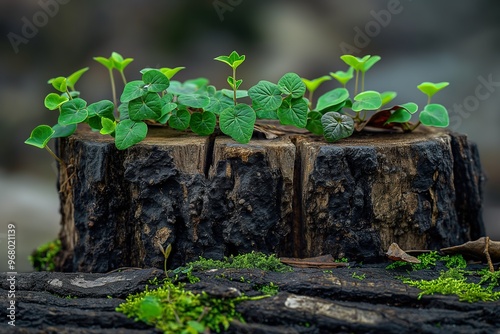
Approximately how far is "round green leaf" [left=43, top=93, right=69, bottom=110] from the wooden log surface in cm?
72

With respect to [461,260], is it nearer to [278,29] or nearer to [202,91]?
[202,91]

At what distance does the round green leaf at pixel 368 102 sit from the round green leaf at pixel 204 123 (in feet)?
2.00

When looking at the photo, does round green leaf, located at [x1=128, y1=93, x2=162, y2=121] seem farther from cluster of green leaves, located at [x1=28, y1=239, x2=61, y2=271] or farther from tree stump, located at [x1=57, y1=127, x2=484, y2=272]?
cluster of green leaves, located at [x1=28, y1=239, x2=61, y2=271]

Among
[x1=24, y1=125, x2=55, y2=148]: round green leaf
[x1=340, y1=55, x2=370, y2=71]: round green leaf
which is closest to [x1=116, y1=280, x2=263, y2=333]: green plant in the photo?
[x1=24, y1=125, x2=55, y2=148]: round green leaf

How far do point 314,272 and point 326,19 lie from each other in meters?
4.53

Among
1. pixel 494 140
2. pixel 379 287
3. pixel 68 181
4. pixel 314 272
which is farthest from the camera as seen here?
pixel 494 140

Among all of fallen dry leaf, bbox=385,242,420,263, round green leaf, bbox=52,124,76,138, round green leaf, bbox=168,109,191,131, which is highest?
round green leaf, bbox=168,109,191,131

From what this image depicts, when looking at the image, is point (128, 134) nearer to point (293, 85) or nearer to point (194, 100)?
point (194, 100)

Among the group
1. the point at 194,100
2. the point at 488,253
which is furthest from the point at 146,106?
the point at 488,253

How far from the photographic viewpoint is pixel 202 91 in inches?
108

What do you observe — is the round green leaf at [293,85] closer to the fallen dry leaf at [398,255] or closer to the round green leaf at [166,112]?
the round green leaf at [166,112]

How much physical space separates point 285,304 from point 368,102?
1.02 metres

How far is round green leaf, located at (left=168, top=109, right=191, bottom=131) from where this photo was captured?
98.5 inches

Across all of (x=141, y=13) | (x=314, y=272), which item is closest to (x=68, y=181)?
(x=314, y=272)
